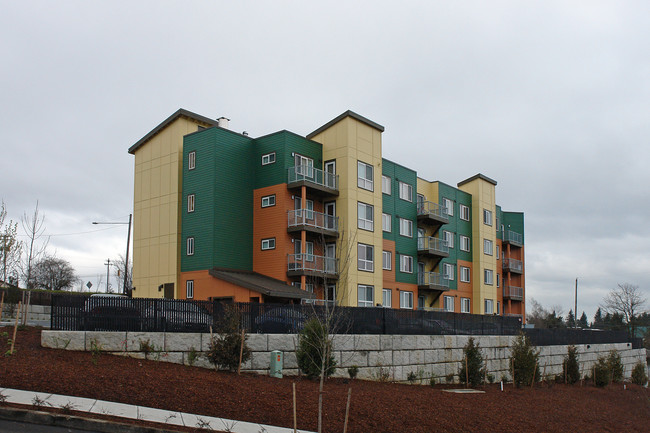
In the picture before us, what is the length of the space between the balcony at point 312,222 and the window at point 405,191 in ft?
30.7

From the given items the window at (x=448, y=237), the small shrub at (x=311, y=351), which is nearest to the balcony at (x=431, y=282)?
the window at (x=448, y=237)

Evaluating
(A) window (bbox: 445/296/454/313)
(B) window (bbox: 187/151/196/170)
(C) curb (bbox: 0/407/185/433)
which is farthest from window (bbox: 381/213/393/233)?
(C) curb (bbox: 0/407/185/433)

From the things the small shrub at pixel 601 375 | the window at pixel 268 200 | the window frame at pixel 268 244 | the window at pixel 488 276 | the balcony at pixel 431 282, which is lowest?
the small shrub at pixel 601 375

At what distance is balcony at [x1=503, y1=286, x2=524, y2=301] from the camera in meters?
60.3

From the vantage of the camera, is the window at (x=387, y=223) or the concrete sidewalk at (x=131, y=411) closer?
the concrete sidewalk at (x=131, y=411)

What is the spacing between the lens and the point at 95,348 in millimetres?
16031

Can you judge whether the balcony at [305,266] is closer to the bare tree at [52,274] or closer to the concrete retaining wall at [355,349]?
the concrete retaining wall at [355,349]

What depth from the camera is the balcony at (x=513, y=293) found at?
198ft

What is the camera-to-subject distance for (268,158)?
37500mm

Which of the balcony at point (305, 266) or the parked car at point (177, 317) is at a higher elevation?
the balcony at point (305, 266)

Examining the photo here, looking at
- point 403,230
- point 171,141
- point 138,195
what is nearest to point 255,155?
point 171,141

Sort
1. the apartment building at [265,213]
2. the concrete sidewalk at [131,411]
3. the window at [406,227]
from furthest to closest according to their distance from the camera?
the window at [406,227], the apartment building at [265,213], the concrete sidewalk at [131,411]

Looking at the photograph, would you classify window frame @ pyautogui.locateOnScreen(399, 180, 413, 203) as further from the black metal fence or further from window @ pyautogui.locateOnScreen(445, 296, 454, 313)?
the black metal fence

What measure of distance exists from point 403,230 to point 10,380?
3524 cm
